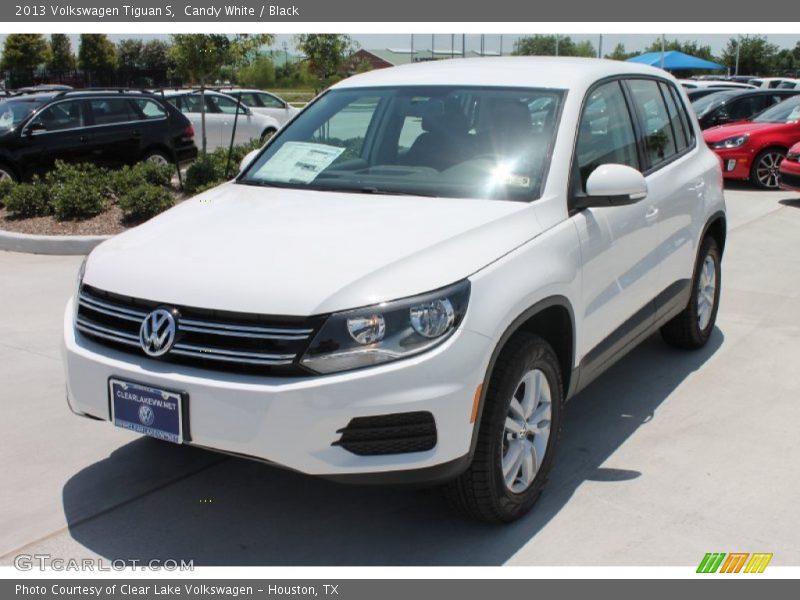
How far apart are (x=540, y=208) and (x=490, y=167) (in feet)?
1.30

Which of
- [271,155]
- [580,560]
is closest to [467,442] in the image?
[580,560]

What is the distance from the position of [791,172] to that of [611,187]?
8724 mm

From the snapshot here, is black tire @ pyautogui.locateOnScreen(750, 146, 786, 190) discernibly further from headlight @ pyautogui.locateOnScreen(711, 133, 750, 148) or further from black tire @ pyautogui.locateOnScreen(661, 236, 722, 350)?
black tire @ pyautogui.locateOnScreen(661, 236, 722, 350)

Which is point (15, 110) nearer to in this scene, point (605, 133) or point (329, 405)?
point (605, 133)

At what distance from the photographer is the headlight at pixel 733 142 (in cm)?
1373

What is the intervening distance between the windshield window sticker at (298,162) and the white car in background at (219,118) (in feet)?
42.8

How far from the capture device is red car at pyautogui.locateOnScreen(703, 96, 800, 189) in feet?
44.5

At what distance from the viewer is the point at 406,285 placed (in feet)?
10.4

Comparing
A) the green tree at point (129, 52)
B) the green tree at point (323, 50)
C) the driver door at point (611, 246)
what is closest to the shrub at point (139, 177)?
the driver door at point (611, 246)

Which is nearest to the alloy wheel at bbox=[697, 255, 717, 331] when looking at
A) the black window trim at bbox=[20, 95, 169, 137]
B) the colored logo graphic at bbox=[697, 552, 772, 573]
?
the colored logo graphic at bbox=[697, 552, 772, 573]

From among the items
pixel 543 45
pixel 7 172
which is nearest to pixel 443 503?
pixel 7 172

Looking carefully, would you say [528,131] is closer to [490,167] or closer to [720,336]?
[490,167]

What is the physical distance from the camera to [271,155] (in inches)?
191

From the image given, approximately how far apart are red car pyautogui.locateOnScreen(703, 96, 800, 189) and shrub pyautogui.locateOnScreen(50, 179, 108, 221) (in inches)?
353
